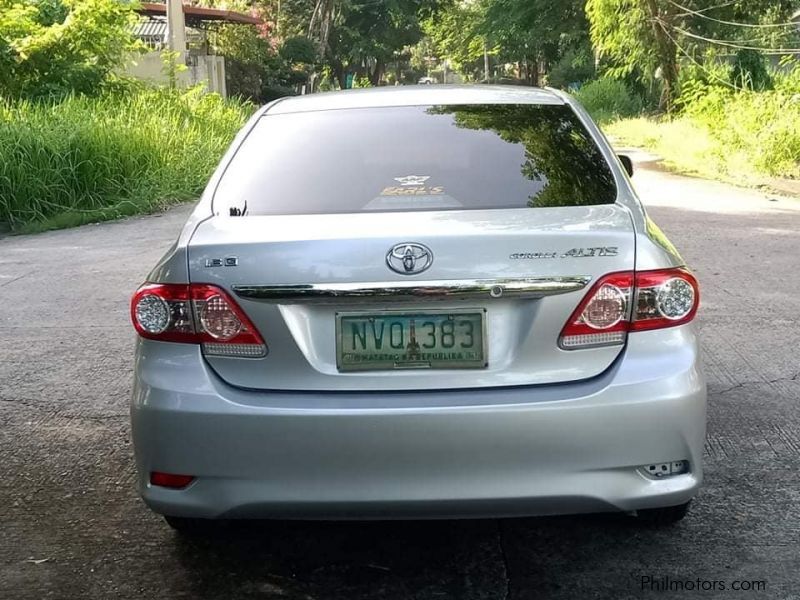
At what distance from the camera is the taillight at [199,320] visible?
285cm

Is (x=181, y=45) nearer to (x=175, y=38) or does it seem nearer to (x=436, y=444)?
(x=175, y=38)

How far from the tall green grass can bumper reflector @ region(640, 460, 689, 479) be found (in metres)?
10.6

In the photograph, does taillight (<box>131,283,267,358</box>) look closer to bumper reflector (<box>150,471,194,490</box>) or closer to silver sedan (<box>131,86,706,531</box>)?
silver sedan (<box>131,86,706,531</box>)

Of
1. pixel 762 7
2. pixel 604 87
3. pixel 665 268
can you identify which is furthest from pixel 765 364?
pixel 604 87

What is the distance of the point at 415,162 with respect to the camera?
141 inches

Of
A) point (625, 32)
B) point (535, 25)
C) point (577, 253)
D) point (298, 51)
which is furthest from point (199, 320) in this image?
point (535, 25)

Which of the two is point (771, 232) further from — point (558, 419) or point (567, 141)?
point (558, 419)

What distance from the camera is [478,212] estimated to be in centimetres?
307

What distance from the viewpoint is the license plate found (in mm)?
2771

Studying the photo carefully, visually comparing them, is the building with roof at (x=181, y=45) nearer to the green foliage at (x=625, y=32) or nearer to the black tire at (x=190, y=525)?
the green foliage at (x=625, y=32)

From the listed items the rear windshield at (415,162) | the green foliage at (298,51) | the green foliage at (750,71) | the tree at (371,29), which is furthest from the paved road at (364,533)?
the tree at (371,29)

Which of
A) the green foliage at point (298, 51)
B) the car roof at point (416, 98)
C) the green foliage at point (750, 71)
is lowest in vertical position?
the green foliage at point (298, 51)

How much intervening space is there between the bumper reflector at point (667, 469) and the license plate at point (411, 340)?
556mm

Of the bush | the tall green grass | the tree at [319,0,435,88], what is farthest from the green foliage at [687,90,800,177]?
the tree at [319,0,435,88]
